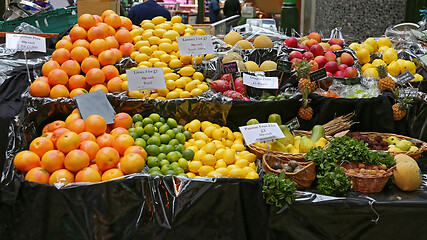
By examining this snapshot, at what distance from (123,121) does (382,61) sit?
2450 mm

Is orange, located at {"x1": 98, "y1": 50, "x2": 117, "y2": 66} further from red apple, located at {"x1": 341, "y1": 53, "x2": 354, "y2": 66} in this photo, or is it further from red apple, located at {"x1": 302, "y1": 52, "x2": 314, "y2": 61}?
red apple, located at {"x1": 341, "y1": 53, "x2": 354, "y2": 66}

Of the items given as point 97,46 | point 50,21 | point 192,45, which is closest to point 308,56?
point 192,45

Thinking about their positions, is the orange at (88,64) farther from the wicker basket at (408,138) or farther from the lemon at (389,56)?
the lemon at (389,56)

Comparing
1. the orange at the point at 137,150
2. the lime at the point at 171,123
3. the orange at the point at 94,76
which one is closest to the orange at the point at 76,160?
the orange at the point at 137,150

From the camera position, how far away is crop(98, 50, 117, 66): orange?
2.88 meters

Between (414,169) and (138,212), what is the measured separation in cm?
151

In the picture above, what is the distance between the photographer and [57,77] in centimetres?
271

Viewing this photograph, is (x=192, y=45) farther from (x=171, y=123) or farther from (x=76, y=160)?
(x=76, y=160)

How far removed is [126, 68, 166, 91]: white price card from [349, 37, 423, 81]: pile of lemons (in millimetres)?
1782

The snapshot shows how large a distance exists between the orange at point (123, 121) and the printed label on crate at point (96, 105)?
3 cm

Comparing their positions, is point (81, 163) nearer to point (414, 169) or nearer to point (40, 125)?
point (40, 125)

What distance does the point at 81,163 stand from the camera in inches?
79.6

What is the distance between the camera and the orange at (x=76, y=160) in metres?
2.01

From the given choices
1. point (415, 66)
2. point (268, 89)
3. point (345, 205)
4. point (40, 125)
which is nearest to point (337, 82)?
point (268, 89)
